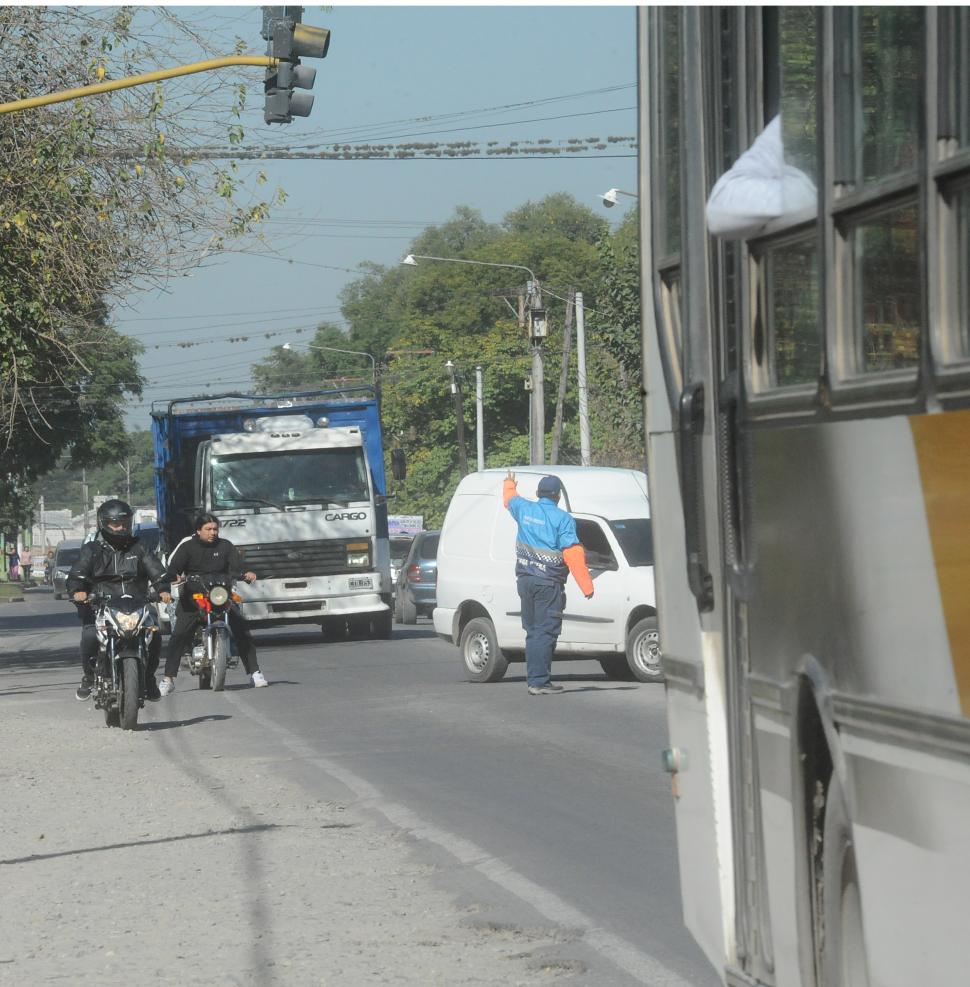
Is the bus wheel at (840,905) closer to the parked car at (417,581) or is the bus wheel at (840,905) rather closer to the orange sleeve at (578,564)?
the orange sleeve at (578,564)

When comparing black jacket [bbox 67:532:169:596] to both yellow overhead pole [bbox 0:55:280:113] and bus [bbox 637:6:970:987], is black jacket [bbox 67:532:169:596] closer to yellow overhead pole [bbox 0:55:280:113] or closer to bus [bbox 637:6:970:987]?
yellow overhead pole [bbox 0:55:280:113]

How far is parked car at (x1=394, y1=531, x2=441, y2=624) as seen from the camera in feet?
124

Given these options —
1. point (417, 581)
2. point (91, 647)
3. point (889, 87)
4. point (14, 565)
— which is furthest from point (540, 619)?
point (14, 565)

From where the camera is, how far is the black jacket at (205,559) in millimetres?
19219

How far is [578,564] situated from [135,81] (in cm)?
567

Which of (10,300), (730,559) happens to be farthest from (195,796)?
(10,300)

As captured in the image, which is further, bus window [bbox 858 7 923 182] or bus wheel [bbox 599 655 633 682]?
bus wheel [bbox 599 655 633 682]

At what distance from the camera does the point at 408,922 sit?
7.25 metres

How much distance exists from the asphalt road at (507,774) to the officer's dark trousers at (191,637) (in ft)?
1.13

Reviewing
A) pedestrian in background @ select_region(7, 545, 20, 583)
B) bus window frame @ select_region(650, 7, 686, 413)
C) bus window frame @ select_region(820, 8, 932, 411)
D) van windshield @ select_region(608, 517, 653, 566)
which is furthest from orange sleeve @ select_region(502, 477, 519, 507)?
pedestrian in background @ select_region(7, 545, 20, 583)

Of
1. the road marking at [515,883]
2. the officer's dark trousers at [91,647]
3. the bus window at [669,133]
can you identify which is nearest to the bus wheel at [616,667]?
the officer's dark trousers at [91,647]

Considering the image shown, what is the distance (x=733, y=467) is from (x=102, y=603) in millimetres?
11339

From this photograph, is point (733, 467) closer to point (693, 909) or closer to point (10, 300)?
point (693, 909)

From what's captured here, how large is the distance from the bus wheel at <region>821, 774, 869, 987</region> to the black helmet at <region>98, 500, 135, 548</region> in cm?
1165
